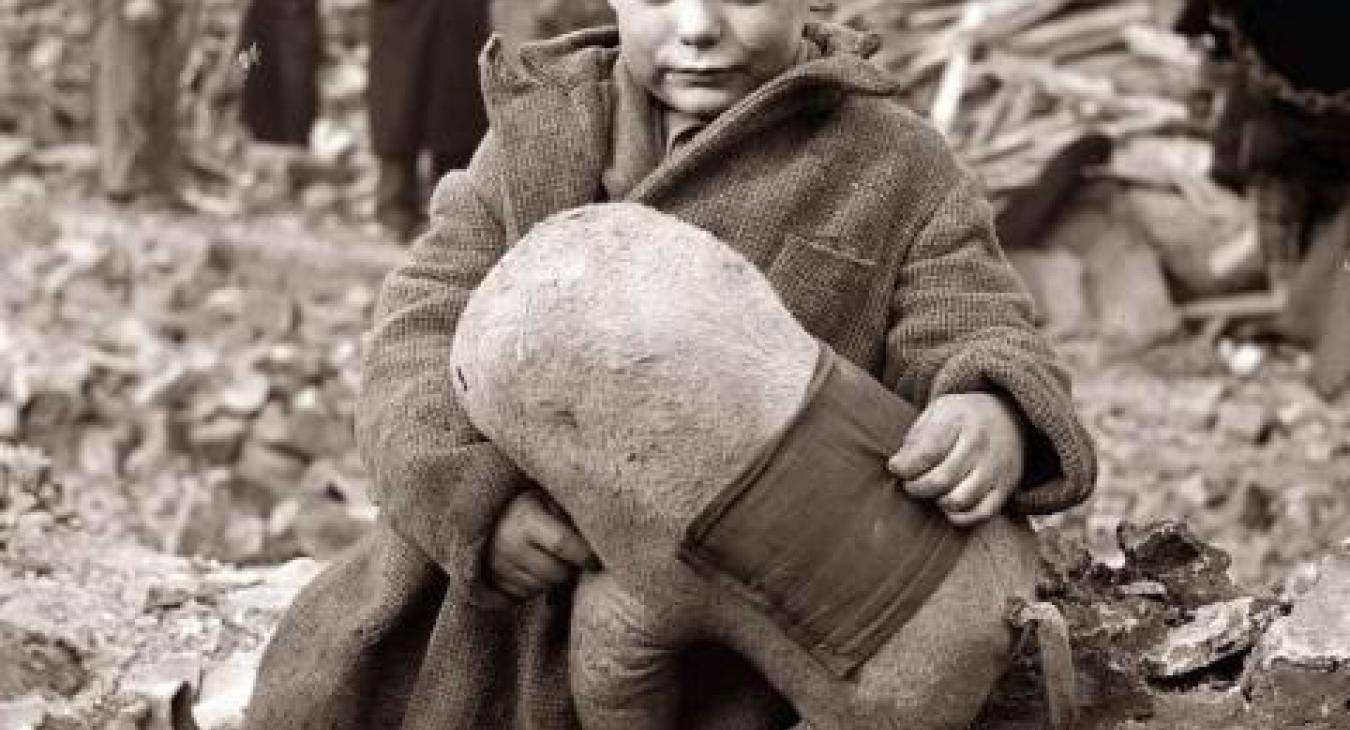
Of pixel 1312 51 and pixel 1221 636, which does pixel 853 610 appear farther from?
pixel 1312 51

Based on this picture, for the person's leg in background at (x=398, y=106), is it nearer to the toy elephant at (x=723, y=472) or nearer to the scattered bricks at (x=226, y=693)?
the scattered bricks at (x=226, y=693)

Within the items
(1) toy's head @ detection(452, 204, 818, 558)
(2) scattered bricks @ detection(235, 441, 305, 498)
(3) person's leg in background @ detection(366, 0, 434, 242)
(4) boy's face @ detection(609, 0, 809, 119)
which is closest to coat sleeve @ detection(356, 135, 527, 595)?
(1) toy's head @ detection(452, 204, 818, 558)

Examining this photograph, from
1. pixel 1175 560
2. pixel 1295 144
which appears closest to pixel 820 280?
pixel 1175 560

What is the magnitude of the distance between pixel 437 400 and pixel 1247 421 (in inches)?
230

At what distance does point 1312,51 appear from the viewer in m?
7.46

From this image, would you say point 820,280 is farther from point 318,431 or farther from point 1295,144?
point 1295,144

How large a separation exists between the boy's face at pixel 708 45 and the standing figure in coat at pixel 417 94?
730cm

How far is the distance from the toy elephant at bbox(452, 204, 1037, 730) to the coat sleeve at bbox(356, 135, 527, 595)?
0.08 metres

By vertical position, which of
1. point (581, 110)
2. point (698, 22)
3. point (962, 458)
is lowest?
point (962, 458)

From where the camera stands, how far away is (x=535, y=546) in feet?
8.38

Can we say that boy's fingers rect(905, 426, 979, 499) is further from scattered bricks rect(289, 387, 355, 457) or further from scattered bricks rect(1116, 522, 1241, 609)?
scattered bricks rect(289, 387, 355, 457)

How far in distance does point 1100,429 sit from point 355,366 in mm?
2704

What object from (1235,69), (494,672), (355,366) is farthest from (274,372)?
(494,672)

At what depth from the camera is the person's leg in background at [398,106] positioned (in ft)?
33.6
